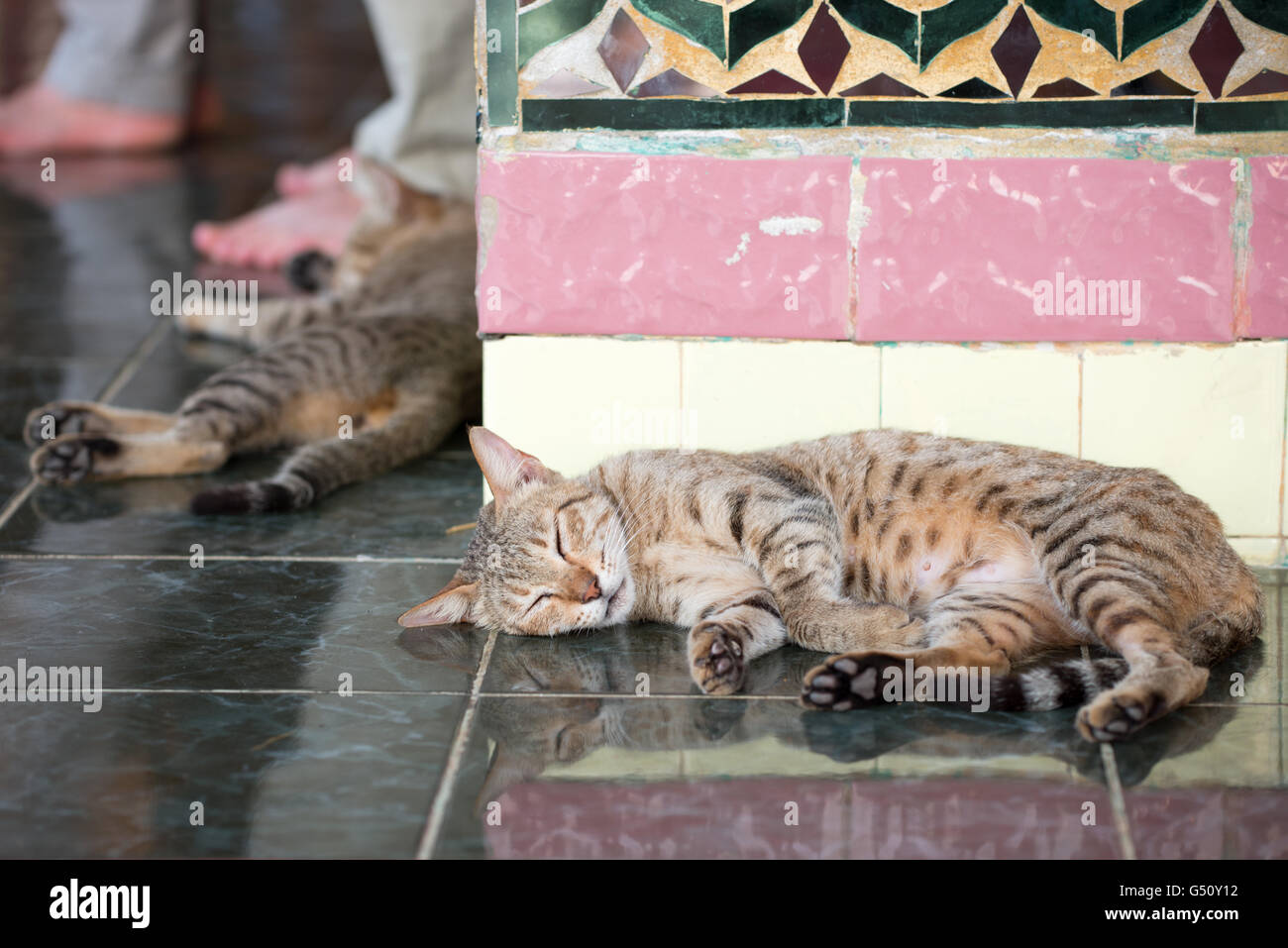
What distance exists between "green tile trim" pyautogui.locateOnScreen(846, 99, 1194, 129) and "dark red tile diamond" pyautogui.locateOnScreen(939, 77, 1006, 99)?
0.05 feet

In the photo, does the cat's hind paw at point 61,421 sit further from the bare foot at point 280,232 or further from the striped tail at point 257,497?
the bare foot at point 280,232

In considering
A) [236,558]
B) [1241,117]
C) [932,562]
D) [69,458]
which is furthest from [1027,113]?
[69,458]

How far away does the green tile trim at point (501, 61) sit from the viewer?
3230 millimetres

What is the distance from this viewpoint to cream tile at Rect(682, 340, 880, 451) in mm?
3404

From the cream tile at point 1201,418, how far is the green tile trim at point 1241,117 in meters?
0.49

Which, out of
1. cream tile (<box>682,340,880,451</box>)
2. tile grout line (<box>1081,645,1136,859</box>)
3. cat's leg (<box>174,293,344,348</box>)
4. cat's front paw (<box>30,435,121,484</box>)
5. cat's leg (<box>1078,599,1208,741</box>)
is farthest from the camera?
cat's leg (<box>174,293,344,348</box>)

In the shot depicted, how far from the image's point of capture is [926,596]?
3.16m

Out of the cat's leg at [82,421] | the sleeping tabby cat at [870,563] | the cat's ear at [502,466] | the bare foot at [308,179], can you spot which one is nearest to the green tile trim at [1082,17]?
the sleeping tabby cat at [870,563]

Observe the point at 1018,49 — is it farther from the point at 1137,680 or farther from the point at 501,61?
the point at 1137,680

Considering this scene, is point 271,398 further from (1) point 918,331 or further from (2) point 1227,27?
(2) point 1227,27

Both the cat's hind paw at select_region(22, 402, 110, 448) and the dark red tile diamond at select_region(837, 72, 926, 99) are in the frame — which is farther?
the cat's hind paw at select_region(22, 402, 110, 448)

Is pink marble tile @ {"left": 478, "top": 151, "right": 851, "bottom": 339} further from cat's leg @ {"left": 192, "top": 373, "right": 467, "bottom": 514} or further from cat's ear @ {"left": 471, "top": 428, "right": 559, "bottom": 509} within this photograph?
cat's leg @ {"left": 192, "top": 373, "right": 467, "bottom": 514}

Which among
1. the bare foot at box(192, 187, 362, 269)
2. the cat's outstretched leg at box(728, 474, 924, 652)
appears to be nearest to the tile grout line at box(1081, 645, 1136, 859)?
the cat's outstretched leg at box(728, 474, 924, 652)

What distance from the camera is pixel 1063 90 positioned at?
321 centimetres
